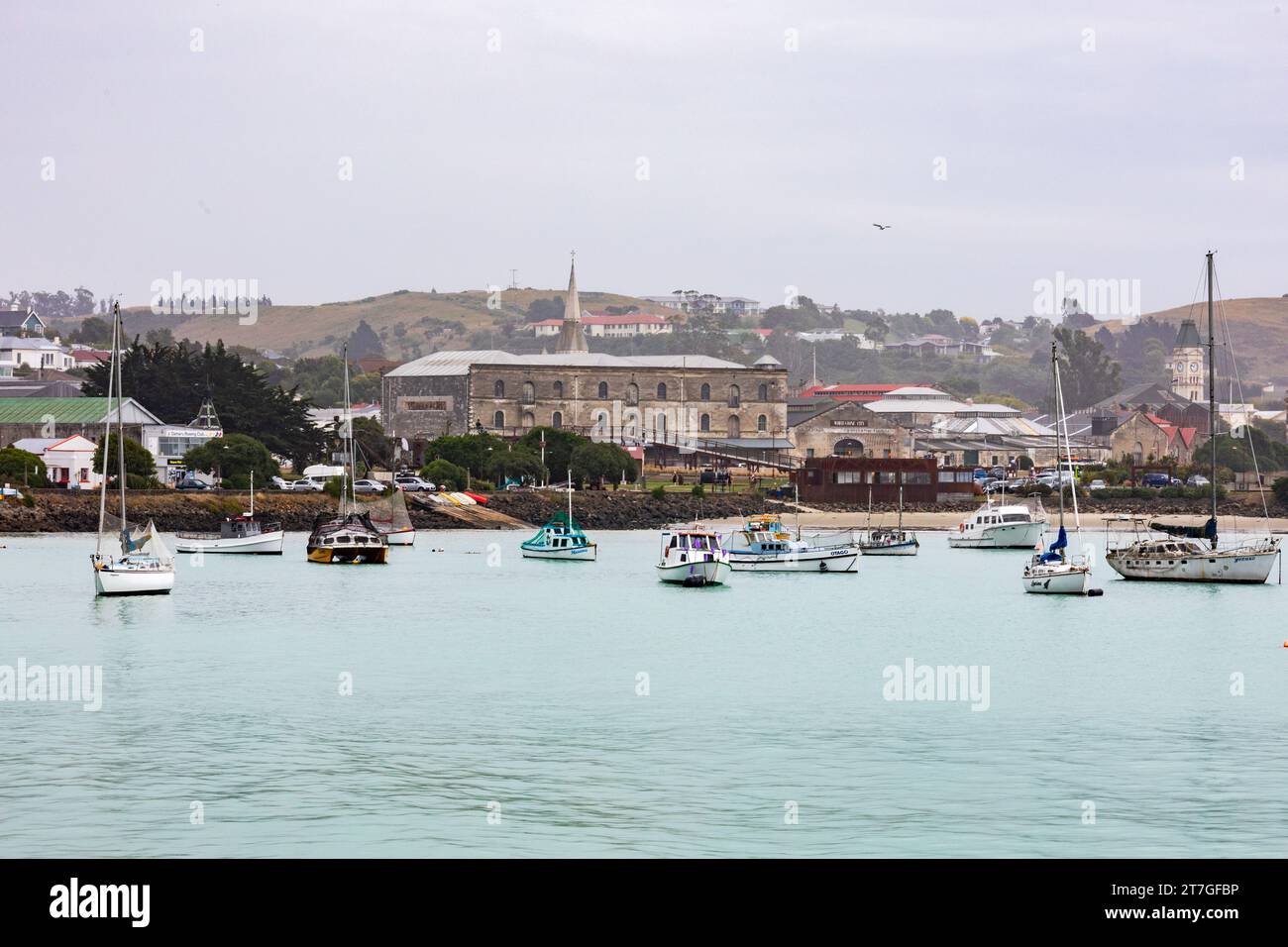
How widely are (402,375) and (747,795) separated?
169m

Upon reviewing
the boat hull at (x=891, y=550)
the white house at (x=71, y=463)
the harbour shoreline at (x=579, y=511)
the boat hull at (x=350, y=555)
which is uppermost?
the white house at (x=71, y=463)

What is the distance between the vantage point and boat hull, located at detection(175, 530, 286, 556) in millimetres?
87375

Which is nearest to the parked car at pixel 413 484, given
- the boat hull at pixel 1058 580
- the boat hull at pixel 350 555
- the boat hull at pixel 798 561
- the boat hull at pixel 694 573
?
the boat hull at pixel 350 555

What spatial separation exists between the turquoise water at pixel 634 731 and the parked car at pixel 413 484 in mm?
59598

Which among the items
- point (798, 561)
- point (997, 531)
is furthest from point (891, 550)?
point (798, 561)

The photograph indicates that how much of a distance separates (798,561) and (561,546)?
1420 centimetres

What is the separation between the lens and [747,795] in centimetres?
2539

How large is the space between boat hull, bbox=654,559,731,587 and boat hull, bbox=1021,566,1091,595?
1323 cm

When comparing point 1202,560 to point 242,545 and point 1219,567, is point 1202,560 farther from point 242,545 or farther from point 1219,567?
point 242,545

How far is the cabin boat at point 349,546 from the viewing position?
271ft

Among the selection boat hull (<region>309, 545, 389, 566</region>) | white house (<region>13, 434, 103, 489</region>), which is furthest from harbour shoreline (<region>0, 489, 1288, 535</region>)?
boat hull (<region>309, 545, 389, 566</region>)

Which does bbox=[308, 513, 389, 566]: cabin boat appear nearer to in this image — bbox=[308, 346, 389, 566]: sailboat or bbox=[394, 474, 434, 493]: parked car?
bbox=[308, 346, 389, 566]: sailboat

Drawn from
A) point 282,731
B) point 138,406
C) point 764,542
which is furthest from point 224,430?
point 282,731

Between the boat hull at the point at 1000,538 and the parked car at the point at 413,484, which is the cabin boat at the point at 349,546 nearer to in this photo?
the parked car at the point at 413,484
